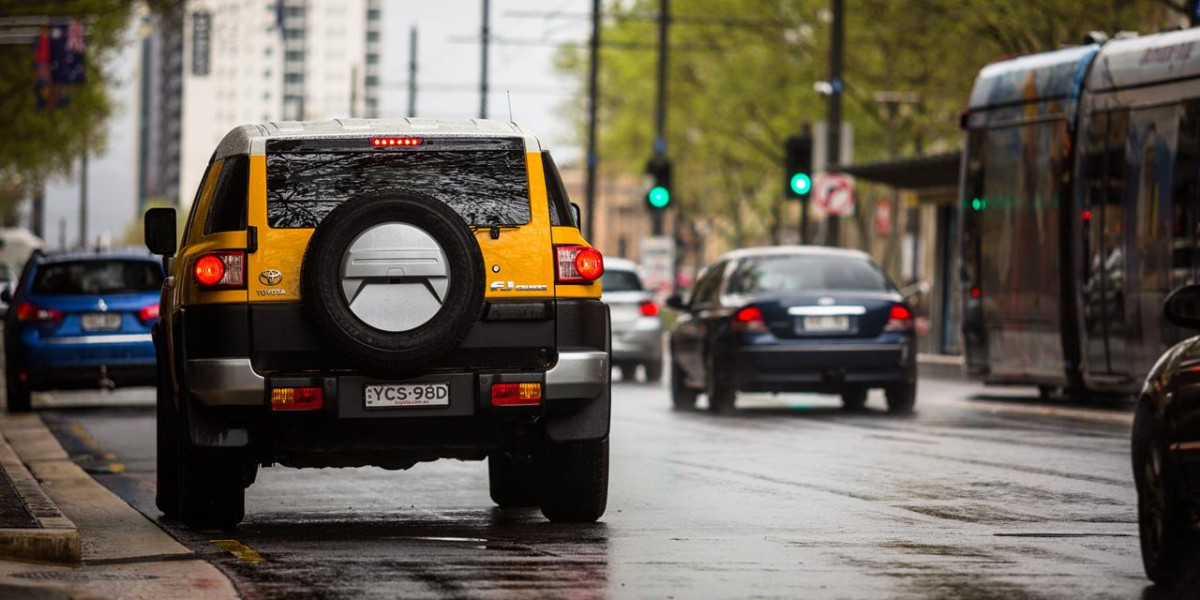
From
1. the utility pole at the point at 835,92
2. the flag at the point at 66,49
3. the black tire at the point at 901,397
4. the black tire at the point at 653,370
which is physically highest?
the flag at the point at 66,49

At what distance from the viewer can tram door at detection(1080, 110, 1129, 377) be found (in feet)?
70.0

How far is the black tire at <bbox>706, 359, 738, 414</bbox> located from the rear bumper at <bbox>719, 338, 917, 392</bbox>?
0.27 metres

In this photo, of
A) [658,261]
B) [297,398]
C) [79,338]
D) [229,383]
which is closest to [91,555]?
[229,383]

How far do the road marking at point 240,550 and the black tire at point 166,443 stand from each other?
3.41 ft

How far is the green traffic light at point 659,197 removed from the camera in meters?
40.8

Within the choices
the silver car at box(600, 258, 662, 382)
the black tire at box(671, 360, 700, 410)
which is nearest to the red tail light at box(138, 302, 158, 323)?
the black tire at box(671, 360, 700, 410)

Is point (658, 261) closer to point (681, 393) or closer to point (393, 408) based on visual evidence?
point (681, 393)

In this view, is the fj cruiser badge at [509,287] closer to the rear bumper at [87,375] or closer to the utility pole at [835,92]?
the rear bumper at [87,375]

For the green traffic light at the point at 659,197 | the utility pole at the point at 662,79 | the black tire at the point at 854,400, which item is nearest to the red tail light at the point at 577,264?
the black tire at the point at 854,400

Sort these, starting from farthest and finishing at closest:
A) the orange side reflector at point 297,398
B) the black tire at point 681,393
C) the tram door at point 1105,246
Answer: the black tire at point 681,393 → the tram door at point 1105,246 → the orange side reflector at point 297,398

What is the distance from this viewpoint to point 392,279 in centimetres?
1034

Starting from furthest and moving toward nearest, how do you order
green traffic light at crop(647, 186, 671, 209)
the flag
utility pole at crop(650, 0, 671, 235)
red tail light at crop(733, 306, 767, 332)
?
utility pole at crop(650, 0, 671, 235) → the flag → green traffic light at crop(647, 186, 671, 209) → red tail light at crop(733, 306, 767, 332)

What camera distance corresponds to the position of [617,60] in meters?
76.8

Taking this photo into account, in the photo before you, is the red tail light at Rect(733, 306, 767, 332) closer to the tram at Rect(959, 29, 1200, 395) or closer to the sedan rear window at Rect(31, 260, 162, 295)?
the tram at Rect(959, 29, 1200, 395)
